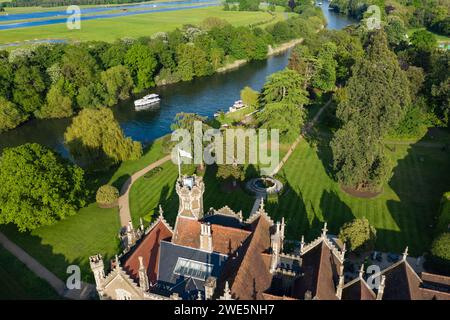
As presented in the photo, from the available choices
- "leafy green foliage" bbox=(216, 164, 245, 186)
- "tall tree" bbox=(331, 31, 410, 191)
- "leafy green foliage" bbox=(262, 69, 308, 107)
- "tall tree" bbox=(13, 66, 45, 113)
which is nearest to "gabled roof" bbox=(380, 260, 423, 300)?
"tall tree" bbox=(331, 31, 410, 191)

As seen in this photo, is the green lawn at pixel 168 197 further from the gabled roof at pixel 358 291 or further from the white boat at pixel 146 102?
the white boat at pixel 146 102

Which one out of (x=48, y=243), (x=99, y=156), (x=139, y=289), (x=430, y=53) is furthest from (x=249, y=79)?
(x=139, y=289)

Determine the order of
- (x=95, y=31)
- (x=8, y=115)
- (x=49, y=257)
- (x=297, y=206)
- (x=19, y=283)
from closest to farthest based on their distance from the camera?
1. (x=19, y=283)
2. (x=49, y=257)
3. (x=297, y=206)
4. (x=8, y=115)
5. (x=95, y=31)

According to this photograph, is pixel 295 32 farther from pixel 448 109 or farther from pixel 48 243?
pixel 48 243

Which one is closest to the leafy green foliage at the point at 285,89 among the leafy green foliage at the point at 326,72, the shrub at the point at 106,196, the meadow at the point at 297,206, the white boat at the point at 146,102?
the meadow at the point at 297,206

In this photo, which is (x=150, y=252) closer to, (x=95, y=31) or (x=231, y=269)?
(x=231, y=269)

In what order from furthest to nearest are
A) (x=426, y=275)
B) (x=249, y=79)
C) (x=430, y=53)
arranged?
1. (x=249, y=79)
2. (x=430, y=53)
3. (x=426, y=275)

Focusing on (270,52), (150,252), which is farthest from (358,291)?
(270,52)
